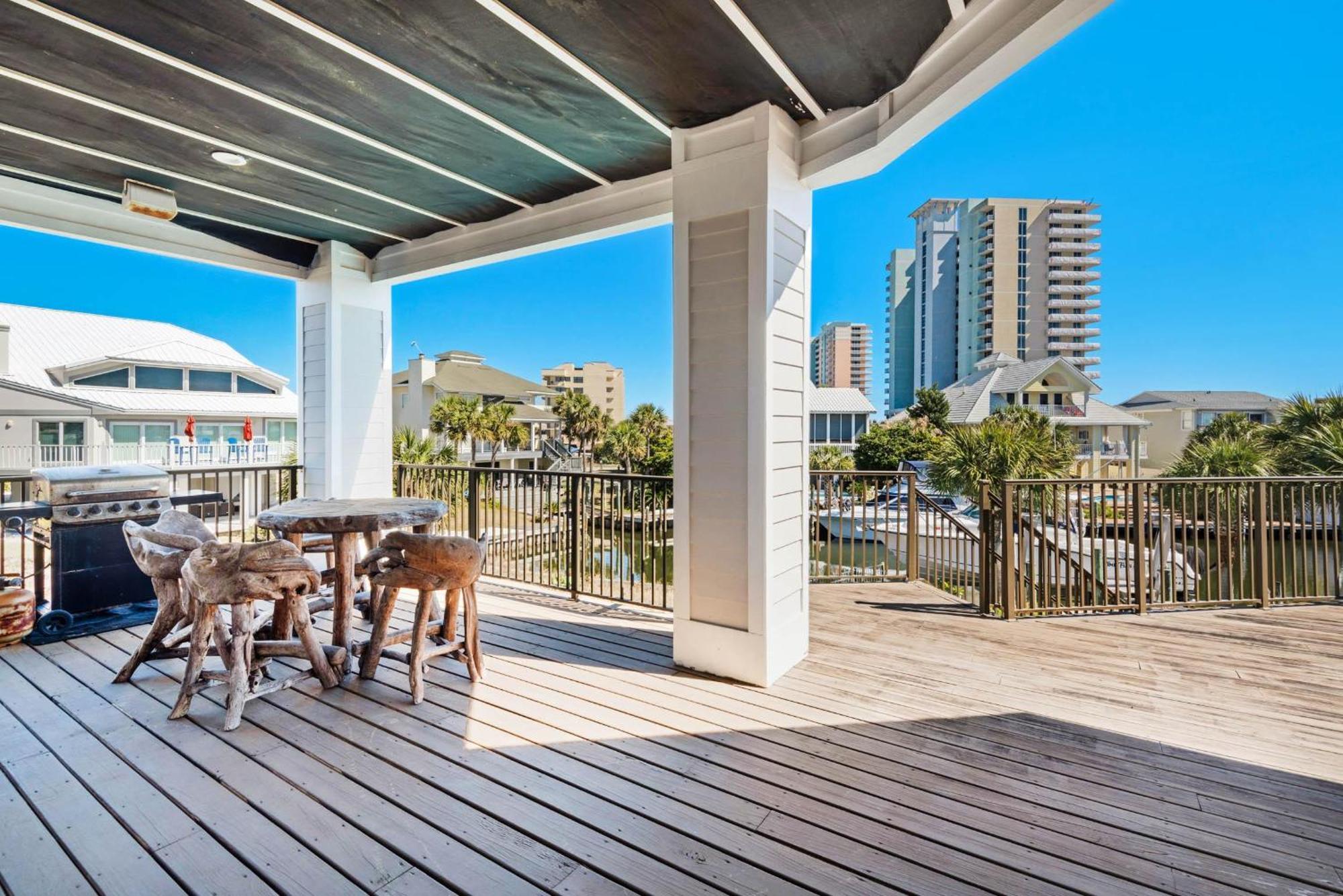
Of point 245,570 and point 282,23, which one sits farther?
point 245,570

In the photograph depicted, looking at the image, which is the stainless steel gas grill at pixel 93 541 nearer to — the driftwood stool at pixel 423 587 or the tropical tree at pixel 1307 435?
the driftwood stool at pixel 423 587

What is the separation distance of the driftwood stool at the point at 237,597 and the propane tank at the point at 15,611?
1494 millimetres

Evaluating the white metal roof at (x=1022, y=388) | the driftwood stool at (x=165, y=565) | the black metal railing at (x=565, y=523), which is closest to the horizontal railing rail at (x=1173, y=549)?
the black metal railing at (x=565, y=523)

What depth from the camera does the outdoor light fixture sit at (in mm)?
3436

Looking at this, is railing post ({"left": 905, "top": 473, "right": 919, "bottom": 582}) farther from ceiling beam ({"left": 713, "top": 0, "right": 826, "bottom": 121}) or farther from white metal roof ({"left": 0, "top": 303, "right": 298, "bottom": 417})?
white metal roof ({"left": 0, "top": 303, "right": 298, "bottom": 417})

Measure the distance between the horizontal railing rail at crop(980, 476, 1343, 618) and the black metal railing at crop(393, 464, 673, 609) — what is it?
7.36 feet

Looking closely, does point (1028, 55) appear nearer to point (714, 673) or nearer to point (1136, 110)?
point (714, 673)

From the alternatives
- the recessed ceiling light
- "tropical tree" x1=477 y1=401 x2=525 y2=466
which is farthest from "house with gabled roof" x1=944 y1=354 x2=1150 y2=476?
the recessed ceiling light

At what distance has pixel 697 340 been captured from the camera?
2.87 meters

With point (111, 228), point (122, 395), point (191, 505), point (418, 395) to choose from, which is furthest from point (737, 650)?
point (418, 395)

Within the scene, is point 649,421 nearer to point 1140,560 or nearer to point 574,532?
point 574,532

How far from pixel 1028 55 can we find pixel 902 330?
2923 inches

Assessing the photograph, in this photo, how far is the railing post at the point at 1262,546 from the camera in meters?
3.86

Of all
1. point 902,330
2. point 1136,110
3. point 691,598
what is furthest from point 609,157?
point 902,330
